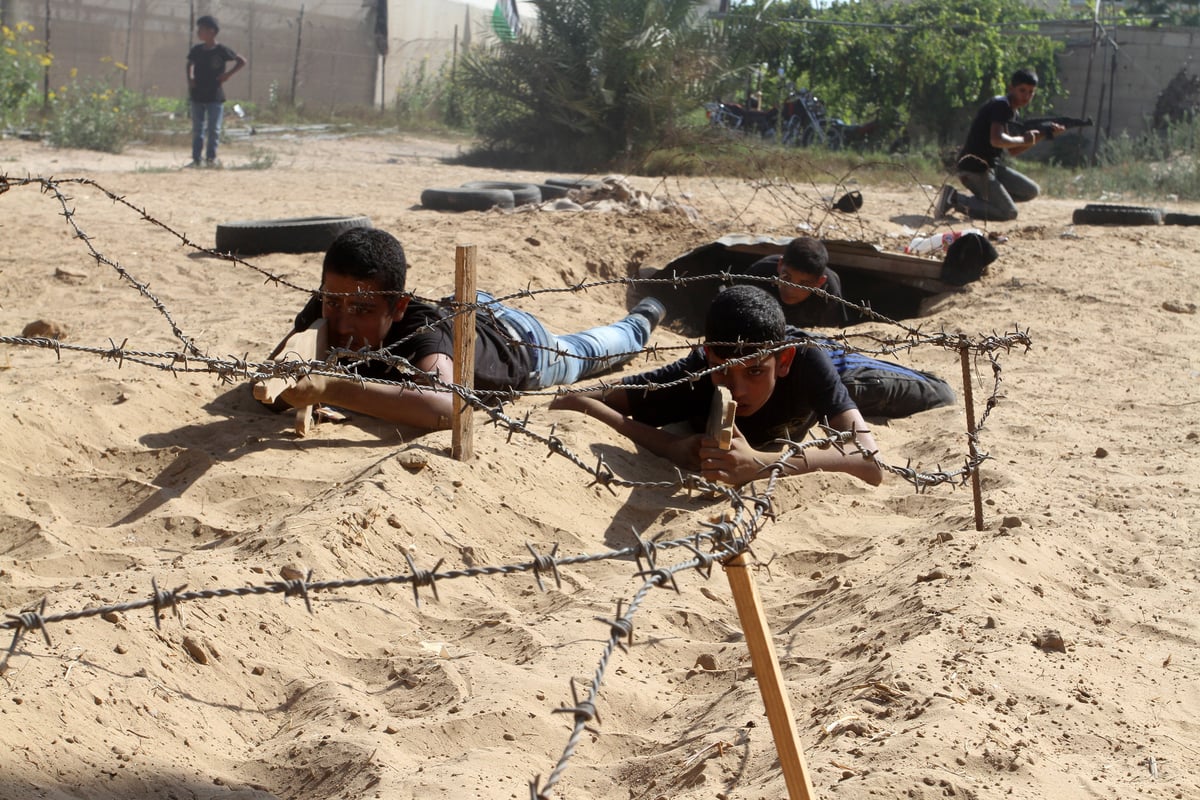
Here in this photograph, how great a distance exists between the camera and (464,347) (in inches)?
154

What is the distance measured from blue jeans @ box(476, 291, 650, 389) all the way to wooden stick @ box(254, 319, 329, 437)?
2.36 ft

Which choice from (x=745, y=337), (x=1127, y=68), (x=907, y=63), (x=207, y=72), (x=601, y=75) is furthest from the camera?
(x=1127, y=68)

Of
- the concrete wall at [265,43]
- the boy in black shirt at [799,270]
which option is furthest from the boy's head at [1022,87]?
the concrete wall at [265,43]

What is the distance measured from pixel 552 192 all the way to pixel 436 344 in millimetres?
7351

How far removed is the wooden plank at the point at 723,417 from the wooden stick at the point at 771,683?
4.80ft

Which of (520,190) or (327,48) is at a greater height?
(327,48)

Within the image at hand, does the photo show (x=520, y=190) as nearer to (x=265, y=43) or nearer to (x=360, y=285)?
(x=360, y=285)

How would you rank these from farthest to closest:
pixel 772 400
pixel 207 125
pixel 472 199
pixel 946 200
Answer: pixel 207 125
pixel 946 200
pixel 472 199
pixel 772 400

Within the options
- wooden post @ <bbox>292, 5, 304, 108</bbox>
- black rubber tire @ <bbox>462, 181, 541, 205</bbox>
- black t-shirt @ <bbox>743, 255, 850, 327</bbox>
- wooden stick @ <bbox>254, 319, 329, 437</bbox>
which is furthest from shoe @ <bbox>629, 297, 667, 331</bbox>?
wooden post @ <bbox>292, 5, 304, 108</bbox>

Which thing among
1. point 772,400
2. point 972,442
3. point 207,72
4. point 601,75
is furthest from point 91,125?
point 972,442

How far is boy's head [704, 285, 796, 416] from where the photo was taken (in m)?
3.86

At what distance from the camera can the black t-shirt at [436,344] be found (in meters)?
4.33

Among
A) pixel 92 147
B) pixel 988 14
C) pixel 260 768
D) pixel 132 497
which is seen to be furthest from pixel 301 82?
pixel 260 768

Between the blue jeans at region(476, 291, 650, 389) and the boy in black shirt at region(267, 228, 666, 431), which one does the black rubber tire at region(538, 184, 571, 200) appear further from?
the boy in black shirt at region(267, 228, 666, 431)
